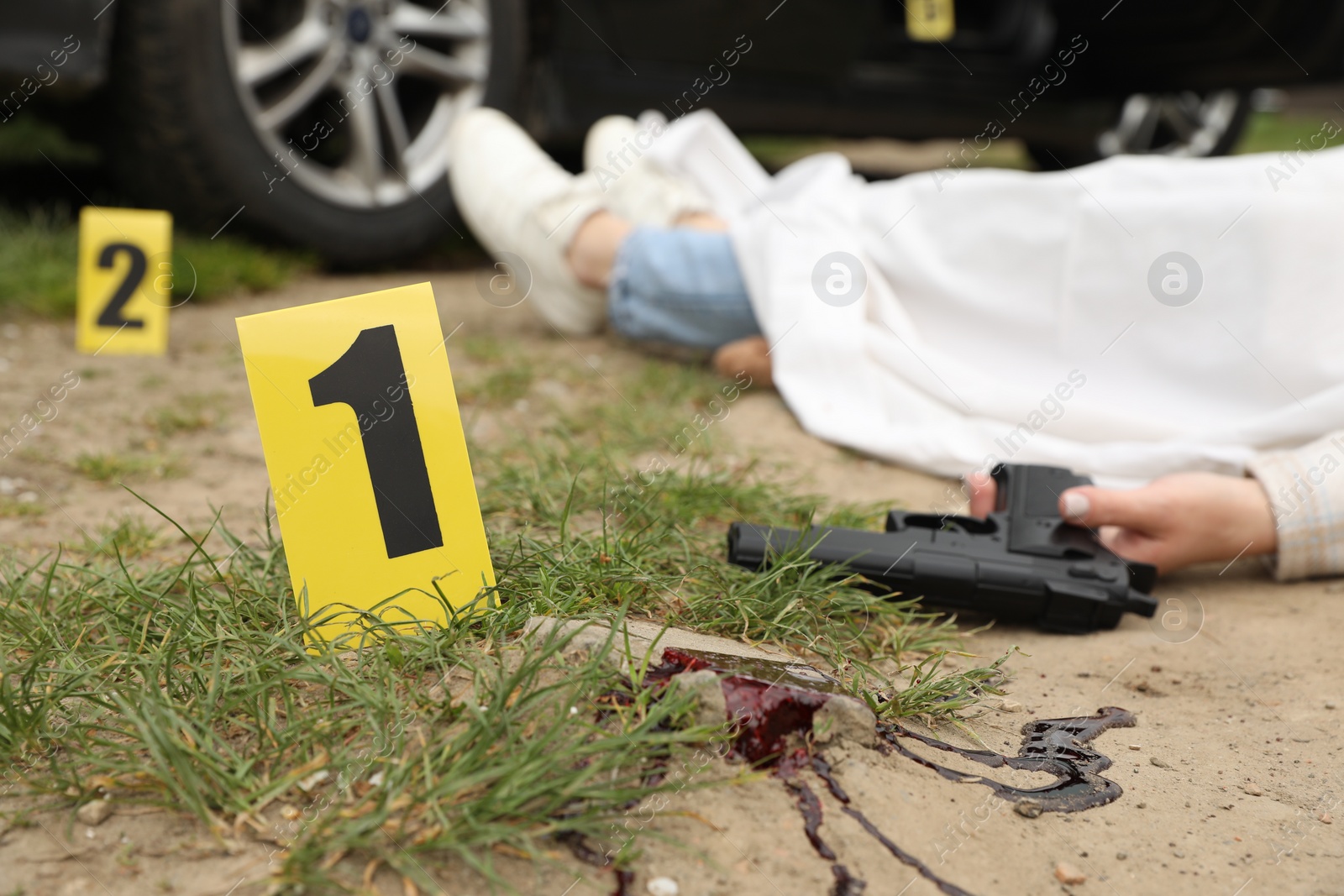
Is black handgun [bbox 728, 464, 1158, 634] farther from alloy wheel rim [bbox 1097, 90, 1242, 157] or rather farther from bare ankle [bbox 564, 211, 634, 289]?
alloy wheel rim [bbox 1097, 90, 1242, 157]

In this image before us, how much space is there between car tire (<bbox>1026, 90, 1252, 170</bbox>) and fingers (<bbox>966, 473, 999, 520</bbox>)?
2.85 metres

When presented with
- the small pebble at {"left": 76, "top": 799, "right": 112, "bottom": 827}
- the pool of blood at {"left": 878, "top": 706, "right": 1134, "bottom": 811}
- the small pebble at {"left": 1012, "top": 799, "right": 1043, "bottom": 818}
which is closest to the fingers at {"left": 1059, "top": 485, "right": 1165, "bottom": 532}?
the pool of blood at {"left": 878, "top": 706, "right": 1134, "bottom": 811}

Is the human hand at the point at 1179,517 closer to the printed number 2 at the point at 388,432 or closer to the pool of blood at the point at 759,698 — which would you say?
the pool of blood at the point at 759,698

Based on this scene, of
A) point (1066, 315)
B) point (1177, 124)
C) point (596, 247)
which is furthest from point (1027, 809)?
point (1177, 124)

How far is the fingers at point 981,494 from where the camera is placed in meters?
1.58

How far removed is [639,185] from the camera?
8.06 ft

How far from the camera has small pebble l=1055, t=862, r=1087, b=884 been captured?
0.86 m

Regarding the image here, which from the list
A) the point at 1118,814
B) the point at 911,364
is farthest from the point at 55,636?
the point at 911,364

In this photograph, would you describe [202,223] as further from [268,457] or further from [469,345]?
[268,457]

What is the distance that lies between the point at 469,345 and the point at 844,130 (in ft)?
5.07

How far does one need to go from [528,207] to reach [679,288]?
0.42 m

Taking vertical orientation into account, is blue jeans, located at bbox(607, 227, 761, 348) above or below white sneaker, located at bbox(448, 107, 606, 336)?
below

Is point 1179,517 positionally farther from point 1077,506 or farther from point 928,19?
point 928,19

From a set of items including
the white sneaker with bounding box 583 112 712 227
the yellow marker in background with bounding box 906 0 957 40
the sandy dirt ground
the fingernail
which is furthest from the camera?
the yellow marker in background with bounding box 906 0 957 40
